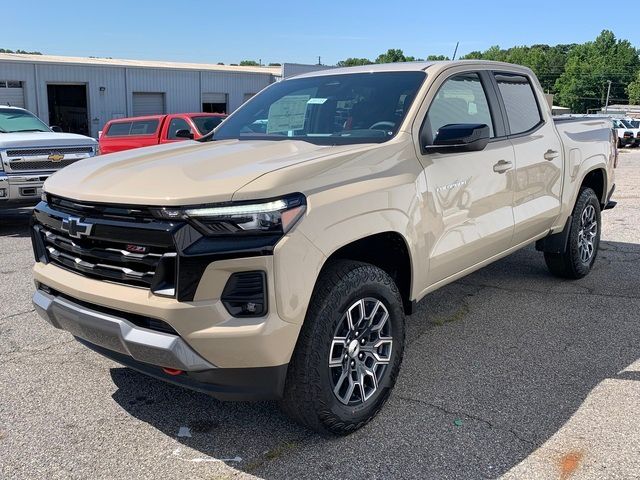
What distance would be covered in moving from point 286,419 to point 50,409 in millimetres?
1333

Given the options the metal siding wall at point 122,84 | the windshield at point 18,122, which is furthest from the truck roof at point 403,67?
the metal siding wall at point 122,84

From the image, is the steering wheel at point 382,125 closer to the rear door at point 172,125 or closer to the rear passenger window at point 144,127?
the rear door at point 172,125

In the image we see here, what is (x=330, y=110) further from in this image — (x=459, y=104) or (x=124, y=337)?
(x=124, y=337)

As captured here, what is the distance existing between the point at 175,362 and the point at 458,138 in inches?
79.2

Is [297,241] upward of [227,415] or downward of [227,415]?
upward

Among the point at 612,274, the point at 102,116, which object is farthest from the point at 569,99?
the point at 612,274

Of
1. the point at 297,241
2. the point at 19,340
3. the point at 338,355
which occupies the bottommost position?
the point at 19,340

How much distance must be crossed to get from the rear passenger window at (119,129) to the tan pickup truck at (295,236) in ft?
42.5

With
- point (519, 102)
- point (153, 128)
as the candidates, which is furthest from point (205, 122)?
point (519, 102)

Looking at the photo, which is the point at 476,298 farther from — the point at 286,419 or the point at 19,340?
the point at 19,340

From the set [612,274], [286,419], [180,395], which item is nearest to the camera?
[286,419]

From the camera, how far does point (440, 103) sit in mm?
4086

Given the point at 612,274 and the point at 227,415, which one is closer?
the point at 227,415

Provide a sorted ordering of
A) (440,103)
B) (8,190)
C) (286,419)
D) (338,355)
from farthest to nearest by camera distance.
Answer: (8,190) < (440,103) < (286,419) < (338,355)
